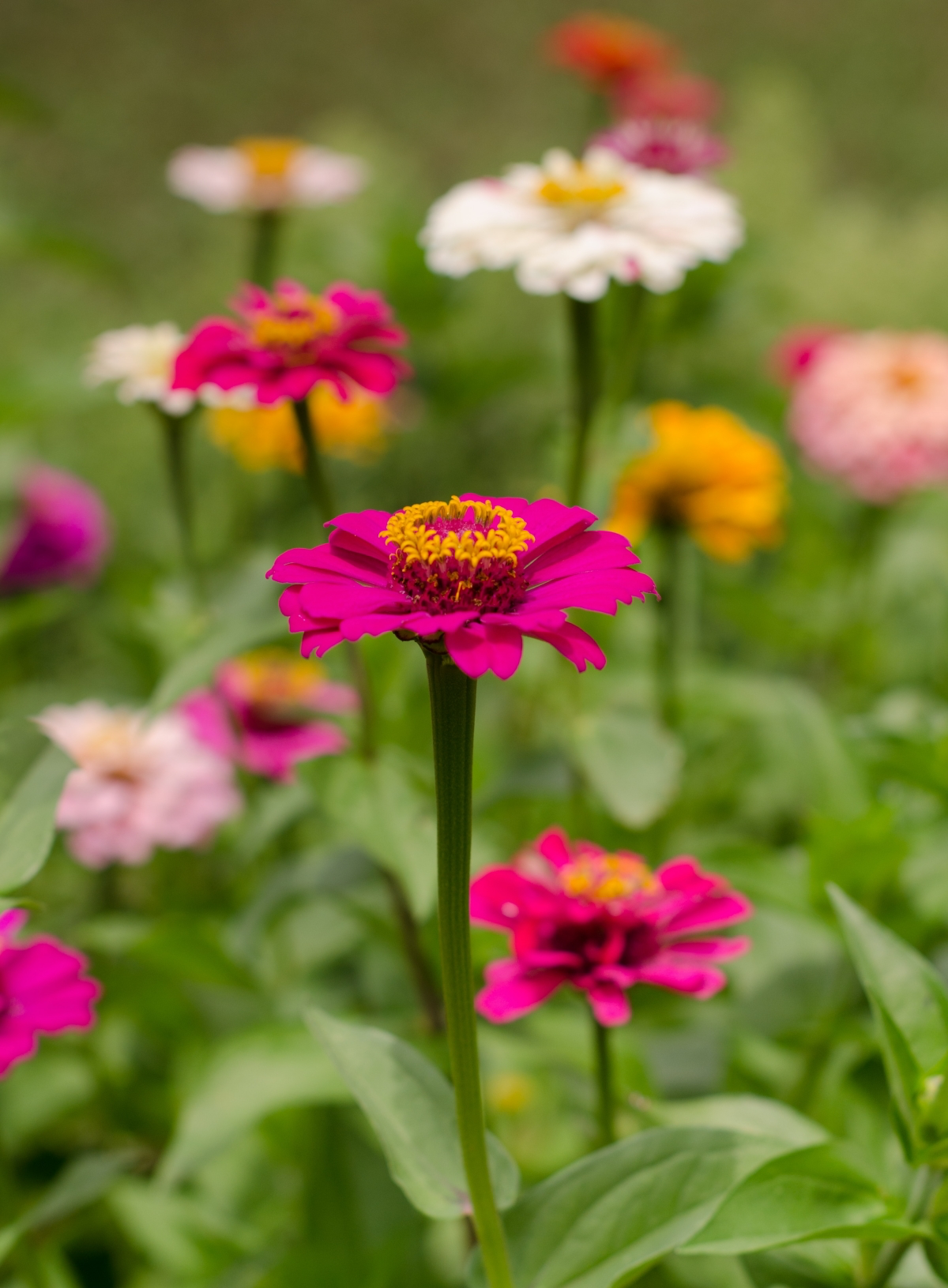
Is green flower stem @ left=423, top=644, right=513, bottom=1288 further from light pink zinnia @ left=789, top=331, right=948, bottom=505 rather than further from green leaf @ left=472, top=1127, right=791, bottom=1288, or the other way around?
light pink zinnia @ left=789, top=331, right=948, bottom=505

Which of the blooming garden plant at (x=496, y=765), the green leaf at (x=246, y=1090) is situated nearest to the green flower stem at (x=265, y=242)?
Result: the blooming garden plant at (x=496, y=765)

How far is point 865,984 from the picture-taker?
0.38 m

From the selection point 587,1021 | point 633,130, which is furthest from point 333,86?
point 587,1021

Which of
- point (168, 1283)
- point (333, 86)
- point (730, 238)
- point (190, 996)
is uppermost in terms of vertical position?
point (333, 86)

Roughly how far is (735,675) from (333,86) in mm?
2111

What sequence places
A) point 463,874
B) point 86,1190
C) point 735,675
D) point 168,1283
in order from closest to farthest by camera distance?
1. point 463,874
2. point 86,1190
3. point 168,1283
4. point 735,675

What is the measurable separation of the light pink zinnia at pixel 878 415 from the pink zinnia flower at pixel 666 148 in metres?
0.26

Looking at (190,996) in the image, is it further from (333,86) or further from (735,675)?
(333,86)

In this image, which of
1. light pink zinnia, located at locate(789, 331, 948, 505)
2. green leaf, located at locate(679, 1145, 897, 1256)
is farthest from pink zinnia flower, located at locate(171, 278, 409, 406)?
light pink zinnia, located at locate(789, 331, 948, 505)

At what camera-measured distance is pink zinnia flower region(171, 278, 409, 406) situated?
490mm

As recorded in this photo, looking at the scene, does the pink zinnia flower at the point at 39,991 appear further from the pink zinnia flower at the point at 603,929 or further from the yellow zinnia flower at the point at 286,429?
the yellow zinnia flower at the point at 286,429

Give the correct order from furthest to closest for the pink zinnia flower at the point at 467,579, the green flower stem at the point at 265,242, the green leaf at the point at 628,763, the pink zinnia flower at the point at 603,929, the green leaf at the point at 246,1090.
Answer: the green flower stem at the point at 265,242, the green leaf at the point at 628,763, the green leaf at the point at 246,1090, the pink zinnia flower at the point at 603,929, the pink zinnia flower at the point at 467,579

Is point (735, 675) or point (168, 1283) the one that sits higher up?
point (735, 675)

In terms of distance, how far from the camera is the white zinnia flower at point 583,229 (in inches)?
22.7
